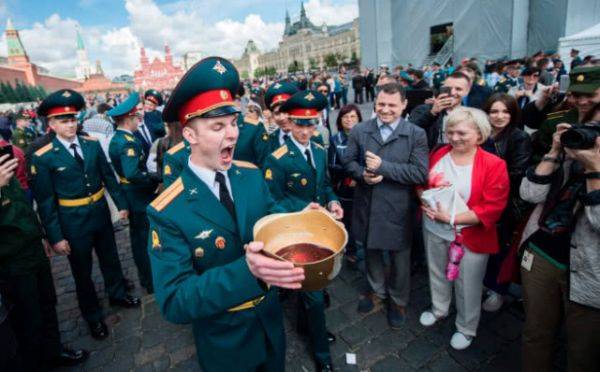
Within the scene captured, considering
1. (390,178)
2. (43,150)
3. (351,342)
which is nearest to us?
(390,178)

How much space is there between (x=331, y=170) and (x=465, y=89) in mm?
2090

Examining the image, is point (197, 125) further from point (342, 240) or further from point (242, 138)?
point (242, 138)

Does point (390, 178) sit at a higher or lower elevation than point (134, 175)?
lower

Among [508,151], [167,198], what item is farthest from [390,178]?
[167,198]

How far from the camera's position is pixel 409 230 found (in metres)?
3.71

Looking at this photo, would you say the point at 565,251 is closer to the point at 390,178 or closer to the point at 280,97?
the point at 390,178

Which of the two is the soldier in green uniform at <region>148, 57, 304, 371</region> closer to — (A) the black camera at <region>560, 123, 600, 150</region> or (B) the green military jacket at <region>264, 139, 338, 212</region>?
(B) the green military jacket at <region>264, 139, 338, 212</region>

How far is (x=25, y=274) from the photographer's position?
305 cm

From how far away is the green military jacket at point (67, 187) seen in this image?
3674 mm

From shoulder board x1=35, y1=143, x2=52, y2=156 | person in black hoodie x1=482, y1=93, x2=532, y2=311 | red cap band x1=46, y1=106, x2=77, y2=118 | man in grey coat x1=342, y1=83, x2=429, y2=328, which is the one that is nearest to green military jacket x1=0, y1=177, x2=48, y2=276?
shoulder board x1=35, y1=143, x2=52, y2=156

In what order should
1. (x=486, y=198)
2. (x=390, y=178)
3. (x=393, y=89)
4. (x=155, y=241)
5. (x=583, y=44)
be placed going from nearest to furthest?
(x=155, y=241), (x=486, y=198), (x=390, y=178), (x=393, y=89), (x=583, y=44)

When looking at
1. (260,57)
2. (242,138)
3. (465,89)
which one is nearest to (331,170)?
(242,138)

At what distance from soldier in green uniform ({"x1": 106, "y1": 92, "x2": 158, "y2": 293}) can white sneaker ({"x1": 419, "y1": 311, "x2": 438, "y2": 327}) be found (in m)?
3.66

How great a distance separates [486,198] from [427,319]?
1564mm
